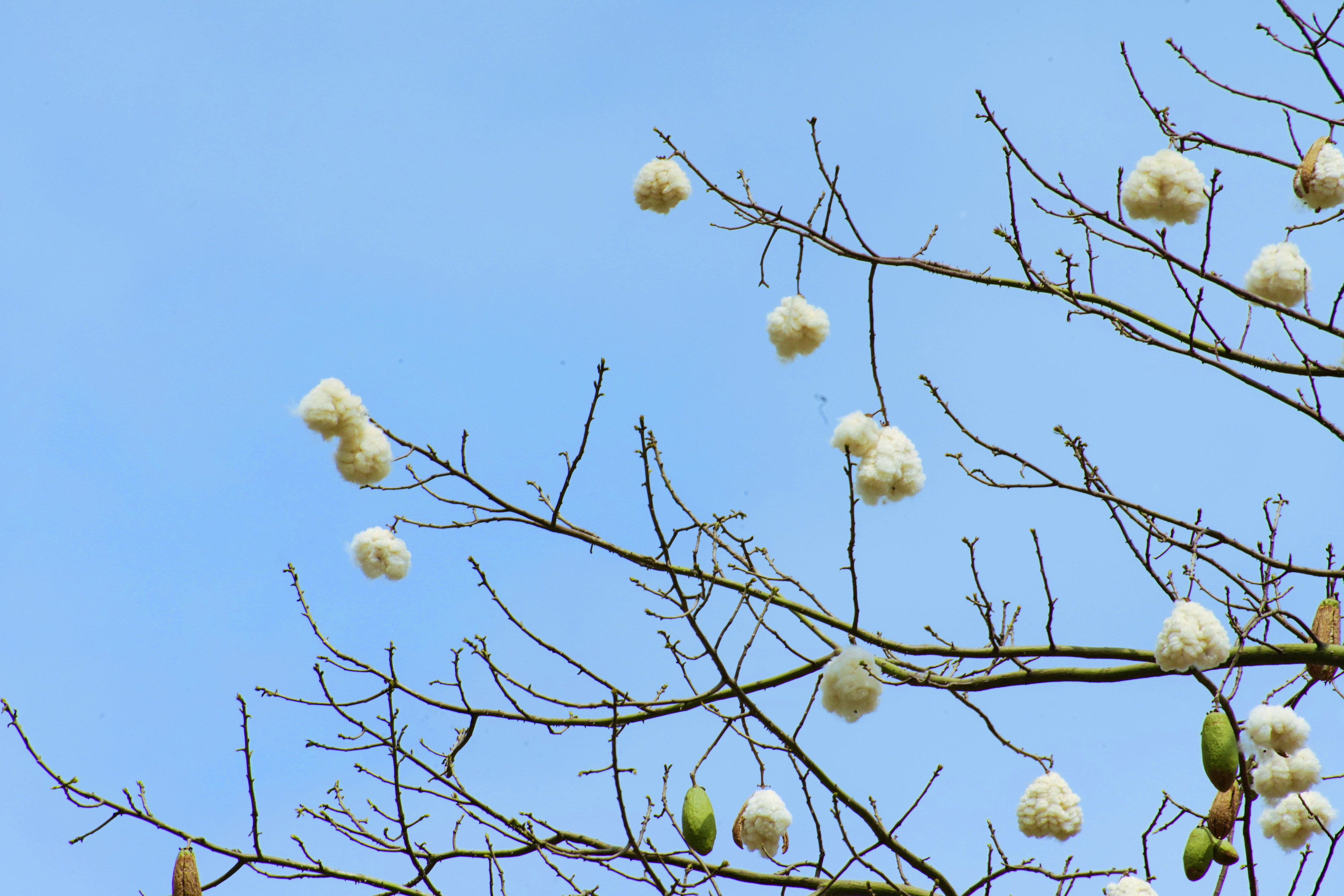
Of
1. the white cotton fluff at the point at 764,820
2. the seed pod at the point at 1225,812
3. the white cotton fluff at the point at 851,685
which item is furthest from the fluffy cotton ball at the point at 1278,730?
the white cotton fluff at the point at 764,820

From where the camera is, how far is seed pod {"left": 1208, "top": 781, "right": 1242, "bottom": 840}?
3871mm

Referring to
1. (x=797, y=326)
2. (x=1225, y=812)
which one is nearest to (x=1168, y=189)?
(x=797, y=326)

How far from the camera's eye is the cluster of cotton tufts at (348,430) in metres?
3.87

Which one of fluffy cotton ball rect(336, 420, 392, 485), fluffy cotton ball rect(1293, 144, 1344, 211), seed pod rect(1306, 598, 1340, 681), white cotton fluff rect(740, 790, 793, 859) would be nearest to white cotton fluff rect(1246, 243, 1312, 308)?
fluffy cotton ball rect(1293, 144, 1344, 211)

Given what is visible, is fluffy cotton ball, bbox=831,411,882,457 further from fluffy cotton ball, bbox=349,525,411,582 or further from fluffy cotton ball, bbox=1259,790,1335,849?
fluffy cotton ball, bbox=1259,790,1335,849

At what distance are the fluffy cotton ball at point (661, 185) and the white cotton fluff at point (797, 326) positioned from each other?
0.70 m

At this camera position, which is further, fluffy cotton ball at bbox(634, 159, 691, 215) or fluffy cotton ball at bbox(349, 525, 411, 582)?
fluffy cotton ball at bbox(634, 159, 691, 215)

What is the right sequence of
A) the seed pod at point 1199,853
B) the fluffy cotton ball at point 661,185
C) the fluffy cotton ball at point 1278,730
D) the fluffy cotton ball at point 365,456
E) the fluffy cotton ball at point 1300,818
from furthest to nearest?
the fluffy cotton ball at point 661,185 < the fluffy cotton ball at point 1300,818 < the fluffy cotton ball at point 365,456 < the seed pod at point 1199,853 < the fluffy cotton ball at point 1278,730

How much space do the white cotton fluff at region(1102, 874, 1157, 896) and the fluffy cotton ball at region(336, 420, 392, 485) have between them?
A: 2.96m

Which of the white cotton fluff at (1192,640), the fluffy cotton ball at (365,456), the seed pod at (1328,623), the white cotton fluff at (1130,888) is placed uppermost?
the fluffy cotton ball at (365,456)

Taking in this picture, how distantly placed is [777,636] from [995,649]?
0.78 m

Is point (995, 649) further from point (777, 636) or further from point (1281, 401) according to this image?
point (1281, 401)

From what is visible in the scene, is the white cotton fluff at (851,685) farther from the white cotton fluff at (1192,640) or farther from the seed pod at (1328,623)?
the seed pod at (1328,623)

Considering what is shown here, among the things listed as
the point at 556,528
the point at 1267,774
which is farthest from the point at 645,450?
the point at 1267,774
